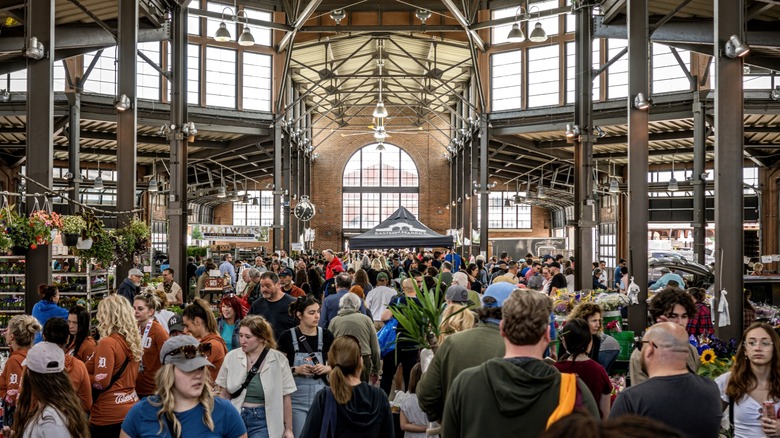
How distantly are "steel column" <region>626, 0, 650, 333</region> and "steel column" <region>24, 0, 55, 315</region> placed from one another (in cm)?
1013

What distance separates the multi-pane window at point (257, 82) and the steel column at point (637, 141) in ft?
68.8

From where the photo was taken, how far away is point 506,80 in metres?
33.4

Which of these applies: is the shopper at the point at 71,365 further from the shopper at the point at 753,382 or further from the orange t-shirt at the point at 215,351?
the shopper at the point at 753,382

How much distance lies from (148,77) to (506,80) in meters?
14.3

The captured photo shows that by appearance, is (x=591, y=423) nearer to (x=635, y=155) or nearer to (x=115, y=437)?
(x=115, y=437)

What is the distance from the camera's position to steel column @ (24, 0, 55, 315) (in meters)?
10.9

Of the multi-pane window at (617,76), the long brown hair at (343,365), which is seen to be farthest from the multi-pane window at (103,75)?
the long brown hair at (343,365)

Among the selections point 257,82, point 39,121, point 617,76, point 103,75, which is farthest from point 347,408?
point 257,82

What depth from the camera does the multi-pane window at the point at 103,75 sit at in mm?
27875

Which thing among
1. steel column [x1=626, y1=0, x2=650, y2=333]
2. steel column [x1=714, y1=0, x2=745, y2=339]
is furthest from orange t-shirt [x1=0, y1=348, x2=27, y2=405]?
steel column [x1=626, y1=0, x2=650, y2=333]

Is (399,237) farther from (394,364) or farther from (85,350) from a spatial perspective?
(85,350)

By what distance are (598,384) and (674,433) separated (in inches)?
141

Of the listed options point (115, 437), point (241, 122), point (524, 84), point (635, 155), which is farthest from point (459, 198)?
point (115, 437)

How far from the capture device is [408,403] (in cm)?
557
